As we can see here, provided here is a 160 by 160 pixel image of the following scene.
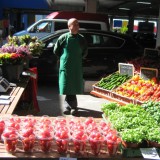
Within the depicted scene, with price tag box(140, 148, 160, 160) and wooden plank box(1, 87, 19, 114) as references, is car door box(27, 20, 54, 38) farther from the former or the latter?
price tag box(140, 148, 160, 160)

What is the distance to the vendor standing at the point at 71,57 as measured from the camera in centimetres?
662

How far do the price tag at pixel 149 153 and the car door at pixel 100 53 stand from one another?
743cm

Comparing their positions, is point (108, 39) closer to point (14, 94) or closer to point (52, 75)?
point (52, 75)

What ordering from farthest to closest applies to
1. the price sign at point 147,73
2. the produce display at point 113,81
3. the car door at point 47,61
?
the car door at point 47,61, the produce display at point 113,81, the price sign at point 147,73

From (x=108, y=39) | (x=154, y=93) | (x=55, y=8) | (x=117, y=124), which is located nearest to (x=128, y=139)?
(x=117, y=124)

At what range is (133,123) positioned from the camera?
10.6ft

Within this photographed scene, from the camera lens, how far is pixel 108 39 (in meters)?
10.8

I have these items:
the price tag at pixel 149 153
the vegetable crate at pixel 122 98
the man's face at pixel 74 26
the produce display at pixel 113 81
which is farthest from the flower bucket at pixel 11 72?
the price tag at pixel 149 153

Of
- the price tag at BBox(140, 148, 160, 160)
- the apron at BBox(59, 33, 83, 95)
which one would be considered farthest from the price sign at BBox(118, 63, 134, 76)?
the price tag at BBox(140, 148, 160, 160)

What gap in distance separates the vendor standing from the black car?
10.5 feet

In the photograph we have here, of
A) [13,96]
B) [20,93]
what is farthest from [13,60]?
[13,96]

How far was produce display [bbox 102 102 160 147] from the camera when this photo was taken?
2926mm

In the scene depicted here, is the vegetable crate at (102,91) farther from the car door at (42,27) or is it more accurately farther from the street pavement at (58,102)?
the car door at (42,27)

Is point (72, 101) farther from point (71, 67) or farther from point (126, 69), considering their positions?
point (126, 69)
